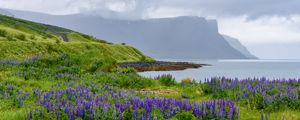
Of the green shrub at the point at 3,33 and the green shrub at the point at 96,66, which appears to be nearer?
the green shrub at the point at 96,66

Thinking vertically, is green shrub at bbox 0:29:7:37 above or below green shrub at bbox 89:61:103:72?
above

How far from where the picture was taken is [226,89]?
480 inches

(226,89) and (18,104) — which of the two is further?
(226,89)

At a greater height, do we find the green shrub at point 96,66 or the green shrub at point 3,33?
the green shrub at point 3,33

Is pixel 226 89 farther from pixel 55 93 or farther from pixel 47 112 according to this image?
pixel 47 112

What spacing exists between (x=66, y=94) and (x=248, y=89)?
523 cm

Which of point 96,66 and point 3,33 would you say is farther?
point 3,33

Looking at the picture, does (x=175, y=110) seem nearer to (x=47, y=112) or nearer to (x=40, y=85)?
(x=47, y=112)

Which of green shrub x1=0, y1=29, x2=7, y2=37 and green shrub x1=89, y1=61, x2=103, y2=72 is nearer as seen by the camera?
green shrub x1=89, y1=61, x2=103, y2=72

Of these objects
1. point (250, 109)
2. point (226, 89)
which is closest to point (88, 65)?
point (226, 89)

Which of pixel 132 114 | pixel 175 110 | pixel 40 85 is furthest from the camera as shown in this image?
pixel 40 85

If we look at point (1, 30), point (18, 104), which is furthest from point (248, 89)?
point (1, 30)

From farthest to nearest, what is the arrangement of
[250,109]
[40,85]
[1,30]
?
[1,30]
[40,85]
[250,109]

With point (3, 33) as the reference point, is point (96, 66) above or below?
below
